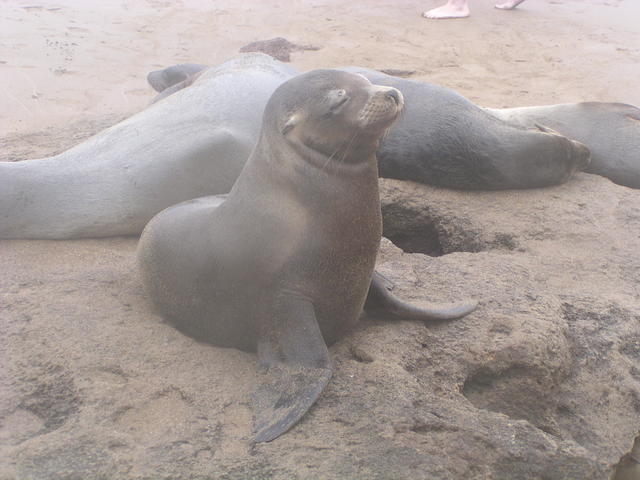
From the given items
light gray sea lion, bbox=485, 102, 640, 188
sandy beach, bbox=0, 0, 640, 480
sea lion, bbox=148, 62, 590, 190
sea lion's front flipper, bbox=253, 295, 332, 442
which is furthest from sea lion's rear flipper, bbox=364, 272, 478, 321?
light gray sea lion, bbox=485, 102, 640, 188

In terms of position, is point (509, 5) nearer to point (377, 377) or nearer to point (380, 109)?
point (380, 109)

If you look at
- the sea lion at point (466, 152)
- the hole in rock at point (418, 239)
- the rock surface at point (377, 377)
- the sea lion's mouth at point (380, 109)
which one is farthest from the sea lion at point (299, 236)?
the sea lion at point (466, 152)

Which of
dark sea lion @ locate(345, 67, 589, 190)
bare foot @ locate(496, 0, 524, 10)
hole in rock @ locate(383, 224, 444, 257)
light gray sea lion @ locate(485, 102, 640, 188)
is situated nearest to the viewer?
hole in rock @ locate(383, 224, 444, 257)

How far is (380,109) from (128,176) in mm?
1880

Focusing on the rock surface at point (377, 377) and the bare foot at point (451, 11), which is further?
the bare foot at point (451, 11)

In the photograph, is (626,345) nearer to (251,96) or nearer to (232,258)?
(232,258)

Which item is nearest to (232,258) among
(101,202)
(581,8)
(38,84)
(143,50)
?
(101,202)

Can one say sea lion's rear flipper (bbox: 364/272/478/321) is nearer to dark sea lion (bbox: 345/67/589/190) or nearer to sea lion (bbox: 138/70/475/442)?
sea lion (bbox: 138/70/475/442)

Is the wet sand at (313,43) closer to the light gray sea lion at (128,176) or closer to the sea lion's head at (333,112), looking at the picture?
the light gray sea lion at (128,176)

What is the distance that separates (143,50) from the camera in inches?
299

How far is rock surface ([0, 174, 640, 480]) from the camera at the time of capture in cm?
223

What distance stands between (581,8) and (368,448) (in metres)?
9.12

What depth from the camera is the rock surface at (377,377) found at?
2.23m

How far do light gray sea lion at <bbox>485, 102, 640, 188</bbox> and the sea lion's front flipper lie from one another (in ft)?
8.65
